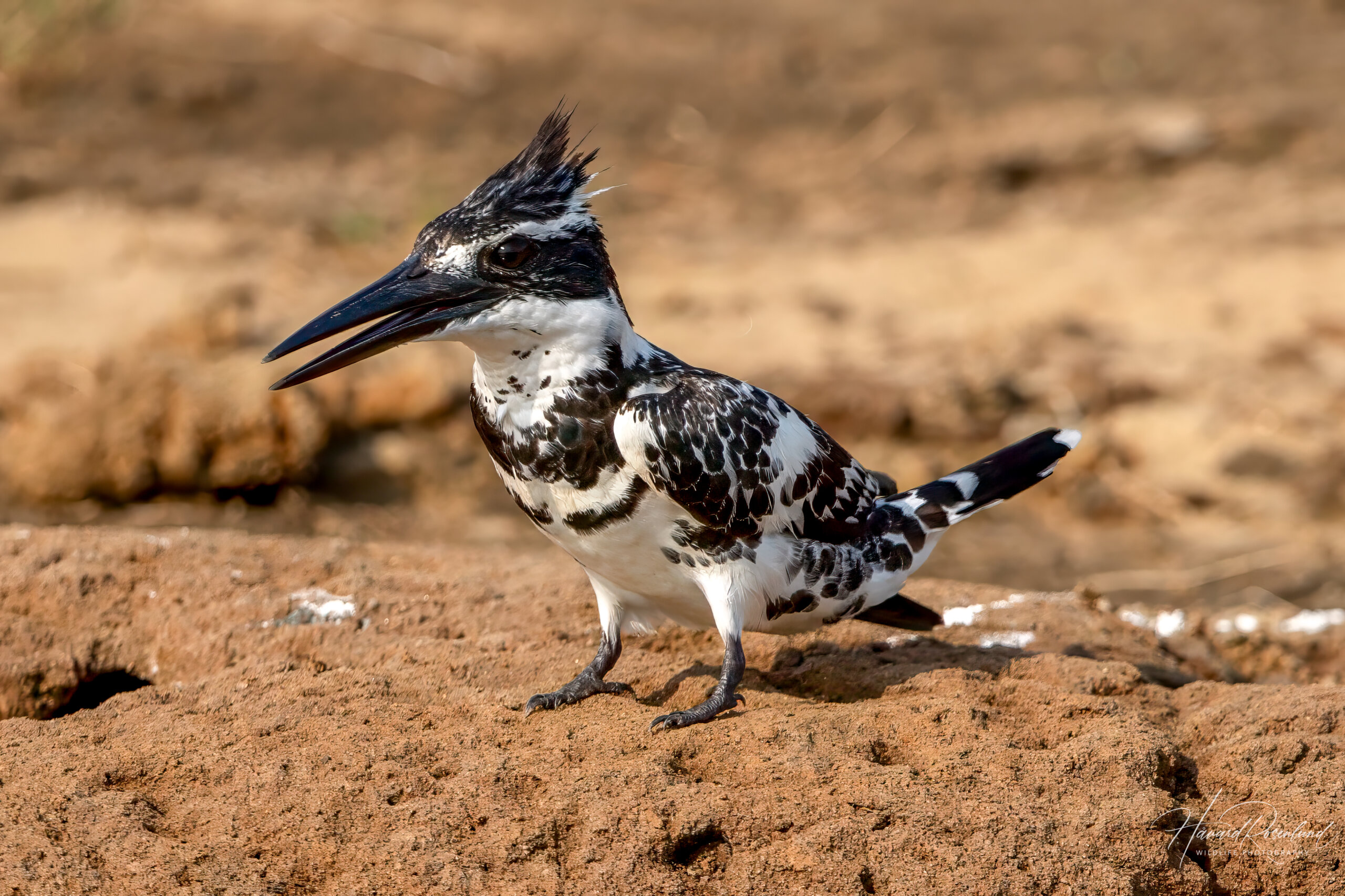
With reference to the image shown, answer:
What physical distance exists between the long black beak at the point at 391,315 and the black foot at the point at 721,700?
Answer: 1.20m

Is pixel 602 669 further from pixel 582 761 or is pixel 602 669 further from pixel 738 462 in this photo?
pixel 738 462

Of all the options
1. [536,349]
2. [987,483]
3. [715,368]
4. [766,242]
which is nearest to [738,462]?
[536,349]

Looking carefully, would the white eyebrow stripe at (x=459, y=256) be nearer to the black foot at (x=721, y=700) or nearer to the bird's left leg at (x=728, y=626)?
the bird's left leg at (x=728, y=626)

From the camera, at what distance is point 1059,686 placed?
409cm

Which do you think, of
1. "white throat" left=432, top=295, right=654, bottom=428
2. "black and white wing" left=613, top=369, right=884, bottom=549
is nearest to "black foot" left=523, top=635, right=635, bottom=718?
"black and white wing" left=613, top=369, right=884, bottom=549

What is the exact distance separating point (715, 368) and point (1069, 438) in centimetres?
440

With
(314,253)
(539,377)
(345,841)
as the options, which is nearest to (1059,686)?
(539,377)

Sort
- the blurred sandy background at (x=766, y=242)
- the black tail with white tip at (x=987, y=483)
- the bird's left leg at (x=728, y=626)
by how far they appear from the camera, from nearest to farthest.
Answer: the bird's left leg at (x=728, y=626), the black tail with white tip at (x=987, y=483), the blurred sandy background at (x=766, y=242)

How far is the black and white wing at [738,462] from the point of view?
11.6 ft

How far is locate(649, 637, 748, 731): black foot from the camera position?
3.59 meters

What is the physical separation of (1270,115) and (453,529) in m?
9.30

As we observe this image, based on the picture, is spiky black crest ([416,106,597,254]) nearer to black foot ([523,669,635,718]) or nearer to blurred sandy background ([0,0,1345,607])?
black foot ([523,669,635,718])

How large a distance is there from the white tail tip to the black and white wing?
2.60 feet

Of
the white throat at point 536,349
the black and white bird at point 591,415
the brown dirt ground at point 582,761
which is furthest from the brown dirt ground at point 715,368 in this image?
the white throat at point 536,349
